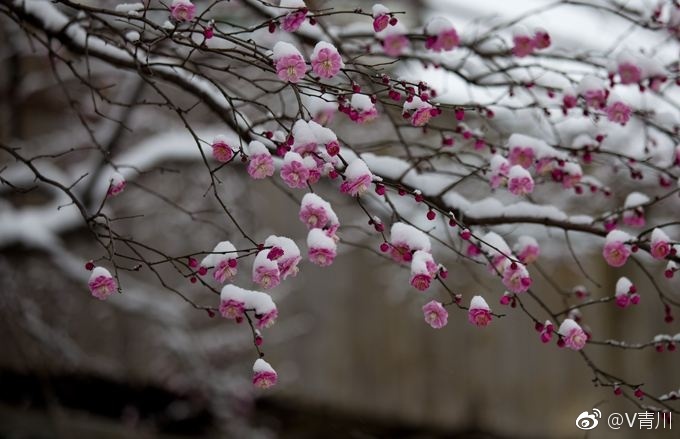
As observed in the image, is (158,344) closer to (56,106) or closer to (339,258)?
(339,258)

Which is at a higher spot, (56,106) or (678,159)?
(56,106)

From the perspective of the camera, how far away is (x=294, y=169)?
56.6 inches

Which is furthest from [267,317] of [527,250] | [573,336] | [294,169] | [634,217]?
[634,217]

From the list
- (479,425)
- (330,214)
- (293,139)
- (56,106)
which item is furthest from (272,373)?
(56,106)

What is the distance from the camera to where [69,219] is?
3.66 meters

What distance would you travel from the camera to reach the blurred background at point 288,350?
4652 mm

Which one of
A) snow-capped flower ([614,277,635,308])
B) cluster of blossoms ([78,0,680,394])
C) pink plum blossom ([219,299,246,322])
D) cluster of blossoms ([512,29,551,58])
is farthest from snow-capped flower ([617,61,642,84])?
pink plum blossom ([219,299,246,322])

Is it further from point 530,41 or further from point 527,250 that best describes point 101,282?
point 530,41

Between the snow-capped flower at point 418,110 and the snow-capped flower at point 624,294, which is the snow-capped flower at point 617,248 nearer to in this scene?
the snow-capped flower at point 624,294

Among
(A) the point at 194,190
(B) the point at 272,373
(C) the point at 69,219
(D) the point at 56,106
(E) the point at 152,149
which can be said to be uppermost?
(D) the point at 56,106

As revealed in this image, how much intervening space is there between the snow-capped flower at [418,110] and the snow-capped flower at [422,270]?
0.94 ft

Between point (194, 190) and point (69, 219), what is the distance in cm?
208

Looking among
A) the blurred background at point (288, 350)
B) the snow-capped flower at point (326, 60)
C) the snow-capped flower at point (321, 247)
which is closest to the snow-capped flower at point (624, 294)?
the snow-capped flower at point (321, 247)

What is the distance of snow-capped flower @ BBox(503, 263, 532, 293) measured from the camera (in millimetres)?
1654
